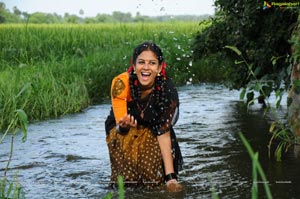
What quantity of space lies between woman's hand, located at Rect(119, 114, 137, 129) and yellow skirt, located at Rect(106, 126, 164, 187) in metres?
0.18

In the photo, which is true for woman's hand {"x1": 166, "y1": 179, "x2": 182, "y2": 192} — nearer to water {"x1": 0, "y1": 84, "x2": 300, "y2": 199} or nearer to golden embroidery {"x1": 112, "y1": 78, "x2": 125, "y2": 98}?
water {"x1": 0, "y1": 84, "x2": 300, "y2": 199}

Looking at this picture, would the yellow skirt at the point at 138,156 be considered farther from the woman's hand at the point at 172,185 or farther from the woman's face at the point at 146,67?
the woman's face at the point at 146,67

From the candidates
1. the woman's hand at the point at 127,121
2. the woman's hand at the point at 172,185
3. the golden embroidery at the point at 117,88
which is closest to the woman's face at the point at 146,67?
the golden embroidery at the point at 117,88

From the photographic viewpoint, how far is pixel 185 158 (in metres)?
6.24

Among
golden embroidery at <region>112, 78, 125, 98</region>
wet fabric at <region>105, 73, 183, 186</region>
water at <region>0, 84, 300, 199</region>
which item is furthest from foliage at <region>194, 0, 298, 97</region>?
golden embroidery at <region>112, 78, 125, 98</region>

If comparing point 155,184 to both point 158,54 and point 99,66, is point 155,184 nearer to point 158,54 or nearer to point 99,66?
point 158,54

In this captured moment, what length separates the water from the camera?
506cm

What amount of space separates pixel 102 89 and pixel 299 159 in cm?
515

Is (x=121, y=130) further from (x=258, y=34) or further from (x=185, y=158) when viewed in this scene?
(x=258, y=34)

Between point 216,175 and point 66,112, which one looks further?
point 66,112

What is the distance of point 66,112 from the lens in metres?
8.94

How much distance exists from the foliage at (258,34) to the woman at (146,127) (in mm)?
1764

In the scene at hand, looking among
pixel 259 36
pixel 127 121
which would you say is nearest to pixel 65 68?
pixel 259 36

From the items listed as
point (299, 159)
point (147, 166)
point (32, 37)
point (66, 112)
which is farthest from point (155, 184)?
point (32, 37)
